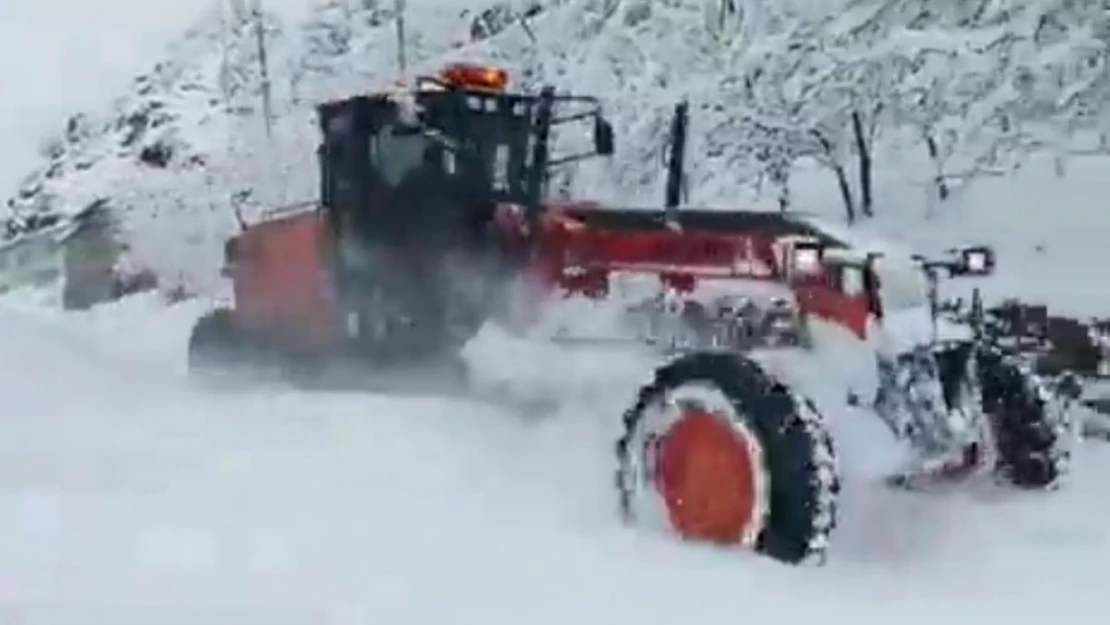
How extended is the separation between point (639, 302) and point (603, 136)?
0.47 ft

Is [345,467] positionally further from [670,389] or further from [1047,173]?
[1047,173]

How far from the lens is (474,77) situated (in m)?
1.46

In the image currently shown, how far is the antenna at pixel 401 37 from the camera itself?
1465 mm

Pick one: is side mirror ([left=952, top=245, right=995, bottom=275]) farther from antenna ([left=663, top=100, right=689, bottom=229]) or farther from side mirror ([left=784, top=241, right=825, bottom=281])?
antenna ([left=663, top=100, right=689, bottom=229])

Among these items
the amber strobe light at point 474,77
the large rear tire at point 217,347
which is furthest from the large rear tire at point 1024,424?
the large rear tire at point 217,347

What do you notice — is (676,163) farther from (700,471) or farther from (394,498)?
(394,498)

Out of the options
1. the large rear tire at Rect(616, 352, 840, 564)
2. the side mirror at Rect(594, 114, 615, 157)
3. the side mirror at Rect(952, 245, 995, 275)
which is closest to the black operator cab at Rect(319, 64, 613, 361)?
the side mirror at Rect(594, 114, 615, 157)

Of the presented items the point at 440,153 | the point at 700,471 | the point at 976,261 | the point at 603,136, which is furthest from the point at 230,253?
the point at 976,261

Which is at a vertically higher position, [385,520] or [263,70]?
[263,70]

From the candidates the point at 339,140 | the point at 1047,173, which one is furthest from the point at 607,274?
the point at 1047,173

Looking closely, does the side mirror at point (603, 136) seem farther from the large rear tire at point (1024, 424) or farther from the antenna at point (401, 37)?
the large rear tire at point (1024, 424)

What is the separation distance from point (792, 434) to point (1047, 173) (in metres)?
0.31

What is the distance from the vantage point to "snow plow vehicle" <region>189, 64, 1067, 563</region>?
4.52 ft

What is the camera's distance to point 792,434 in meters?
1.34
